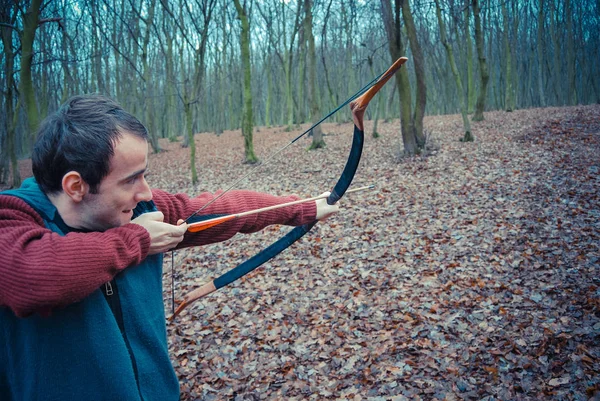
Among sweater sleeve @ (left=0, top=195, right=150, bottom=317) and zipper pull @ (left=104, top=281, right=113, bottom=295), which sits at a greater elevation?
sweater sleeve @ (left=0, top=195, right=150, bottom=317)

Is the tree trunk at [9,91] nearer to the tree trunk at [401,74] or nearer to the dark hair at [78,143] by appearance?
the tree trunk at [401,74]

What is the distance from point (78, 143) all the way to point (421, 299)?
3.85 meters

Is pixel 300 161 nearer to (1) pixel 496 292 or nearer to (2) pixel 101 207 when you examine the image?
(1) pixel 496 292

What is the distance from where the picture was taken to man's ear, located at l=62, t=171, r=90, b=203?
98 centimetres

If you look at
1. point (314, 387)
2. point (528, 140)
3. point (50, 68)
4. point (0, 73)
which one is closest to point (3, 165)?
point (0, 73)

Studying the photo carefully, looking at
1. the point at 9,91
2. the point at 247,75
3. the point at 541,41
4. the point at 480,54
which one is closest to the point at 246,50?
the point at 247,75

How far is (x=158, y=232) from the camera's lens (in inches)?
45.3

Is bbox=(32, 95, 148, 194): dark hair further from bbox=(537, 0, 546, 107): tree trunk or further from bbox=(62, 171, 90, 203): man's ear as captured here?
bbox=(537, 0, 546, 107): tree trunk

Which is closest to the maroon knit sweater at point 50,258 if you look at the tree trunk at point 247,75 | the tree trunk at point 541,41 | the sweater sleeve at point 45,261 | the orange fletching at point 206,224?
the sweater sleeve at point 45,261

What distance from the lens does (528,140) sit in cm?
953

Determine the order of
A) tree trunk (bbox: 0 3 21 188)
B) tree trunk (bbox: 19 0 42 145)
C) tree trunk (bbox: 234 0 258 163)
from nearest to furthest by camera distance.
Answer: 1. tree trunk (bbox: 19 0 42 145)
2. tree trunk (bbox: 0 3 21 188)
3. tree trunk (bbox: 234 0 258 163)

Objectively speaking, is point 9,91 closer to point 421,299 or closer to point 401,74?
point 401,74

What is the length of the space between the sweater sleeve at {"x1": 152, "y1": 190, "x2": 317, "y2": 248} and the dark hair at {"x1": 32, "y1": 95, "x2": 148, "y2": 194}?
0.40 metres

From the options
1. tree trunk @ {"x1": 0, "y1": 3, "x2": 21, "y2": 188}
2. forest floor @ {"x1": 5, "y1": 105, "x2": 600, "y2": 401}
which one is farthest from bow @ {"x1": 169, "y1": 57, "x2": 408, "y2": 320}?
tree trunk @ {"x1": 0, "y1": 3, "x2": 21, "y2": 188}
